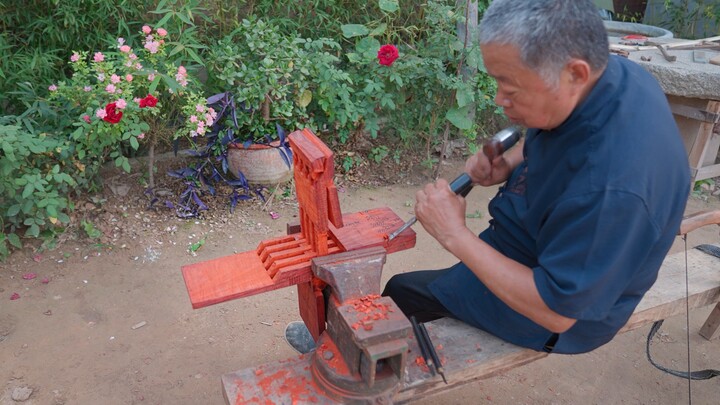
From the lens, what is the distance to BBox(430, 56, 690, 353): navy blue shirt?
4.32 ft

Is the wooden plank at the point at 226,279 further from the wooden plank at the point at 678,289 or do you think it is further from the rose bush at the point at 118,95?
the rose bush at the point at 118,95

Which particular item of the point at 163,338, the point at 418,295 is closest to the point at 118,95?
the point at 163,338

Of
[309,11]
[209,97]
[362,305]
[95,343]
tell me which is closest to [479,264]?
[362,305]

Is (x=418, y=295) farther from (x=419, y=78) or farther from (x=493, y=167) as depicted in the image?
(x=419, y=78)

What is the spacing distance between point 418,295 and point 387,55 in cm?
225

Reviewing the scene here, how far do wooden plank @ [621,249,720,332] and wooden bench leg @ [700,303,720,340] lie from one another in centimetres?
58

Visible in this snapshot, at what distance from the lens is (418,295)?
2189mm

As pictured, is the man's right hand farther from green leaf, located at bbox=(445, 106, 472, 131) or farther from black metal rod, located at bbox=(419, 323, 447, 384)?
green leaf, located at bbox=(445, 106, 472, 131)

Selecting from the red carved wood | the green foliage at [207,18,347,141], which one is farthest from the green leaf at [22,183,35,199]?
the red carved wood

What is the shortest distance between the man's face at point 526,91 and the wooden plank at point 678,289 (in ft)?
3.61

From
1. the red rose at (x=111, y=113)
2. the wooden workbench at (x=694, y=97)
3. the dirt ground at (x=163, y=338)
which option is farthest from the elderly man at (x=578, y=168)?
the wooden workbench at (x=694, y=97)

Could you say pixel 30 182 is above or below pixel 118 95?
below

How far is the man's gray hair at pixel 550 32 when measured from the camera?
1291mm

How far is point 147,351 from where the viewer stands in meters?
2.89
